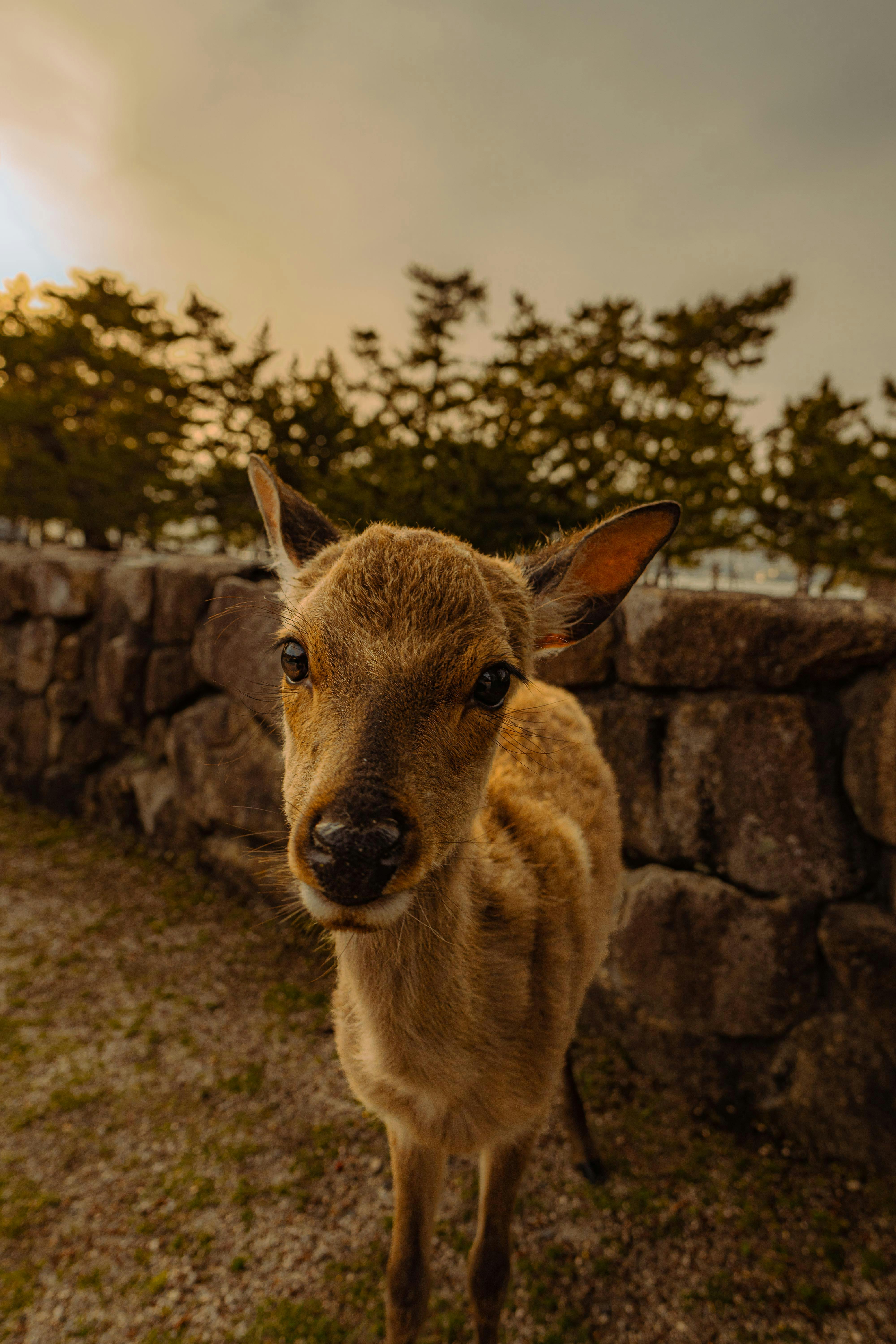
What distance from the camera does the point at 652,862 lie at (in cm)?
362

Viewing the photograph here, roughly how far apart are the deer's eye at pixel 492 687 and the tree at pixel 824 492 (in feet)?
43.0

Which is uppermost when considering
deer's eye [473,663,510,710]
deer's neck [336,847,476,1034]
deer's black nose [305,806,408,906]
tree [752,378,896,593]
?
tree [752,378,896,593]

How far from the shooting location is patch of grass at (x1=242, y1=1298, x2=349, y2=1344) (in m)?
2.37

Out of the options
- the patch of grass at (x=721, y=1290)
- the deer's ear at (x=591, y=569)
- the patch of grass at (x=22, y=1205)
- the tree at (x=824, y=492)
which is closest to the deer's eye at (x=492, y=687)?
the deer's ear at (x=591, y=569)

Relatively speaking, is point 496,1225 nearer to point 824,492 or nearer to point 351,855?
point 351,855

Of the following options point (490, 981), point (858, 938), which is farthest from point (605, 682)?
point (490, 981)

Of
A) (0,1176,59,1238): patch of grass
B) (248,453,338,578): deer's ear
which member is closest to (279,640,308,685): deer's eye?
(248,453,338,578): deer's ear

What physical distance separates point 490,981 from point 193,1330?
1962mm

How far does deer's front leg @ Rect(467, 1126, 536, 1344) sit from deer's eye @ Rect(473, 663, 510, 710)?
1678 mm

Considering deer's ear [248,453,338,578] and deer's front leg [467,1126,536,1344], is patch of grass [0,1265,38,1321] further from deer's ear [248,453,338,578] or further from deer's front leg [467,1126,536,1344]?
deer's ear [248,453,338,578]

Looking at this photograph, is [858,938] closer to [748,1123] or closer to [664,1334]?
[748,1123]

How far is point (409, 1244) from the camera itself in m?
2.20

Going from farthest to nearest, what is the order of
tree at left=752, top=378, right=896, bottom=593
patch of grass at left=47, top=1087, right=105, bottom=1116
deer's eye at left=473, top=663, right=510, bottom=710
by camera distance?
tree at left=752, top=378, right=896, bottom=593
patch of grass at left=47, top=1087, right=105, bottom=1116
deer's eye at left=473, top=663, right=510, bottom=710

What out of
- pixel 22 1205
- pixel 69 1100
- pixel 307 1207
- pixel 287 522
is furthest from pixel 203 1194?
pixel 287 522
